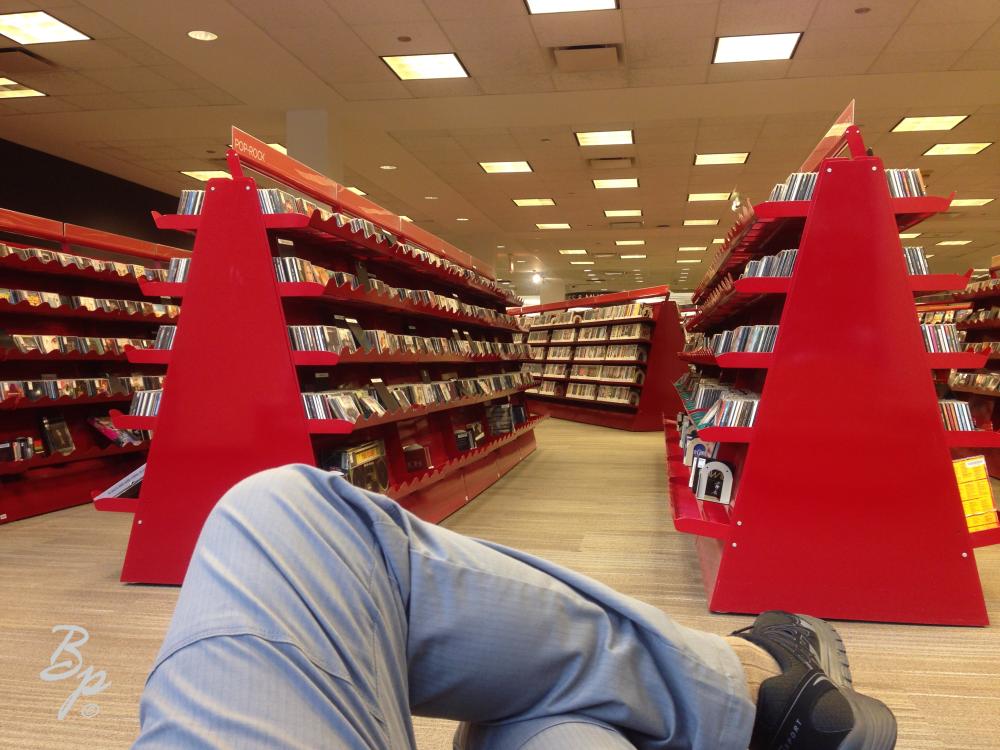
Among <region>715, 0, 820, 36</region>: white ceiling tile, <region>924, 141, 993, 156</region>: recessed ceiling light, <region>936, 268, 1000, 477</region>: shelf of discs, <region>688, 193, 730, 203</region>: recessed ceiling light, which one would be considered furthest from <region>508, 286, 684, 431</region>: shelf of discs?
<region>715, 0, 820, 36</region>: white ceiling tile

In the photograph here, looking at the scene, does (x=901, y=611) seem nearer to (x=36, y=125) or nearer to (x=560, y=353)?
(x=36, y=125)

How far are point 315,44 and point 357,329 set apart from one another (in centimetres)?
335

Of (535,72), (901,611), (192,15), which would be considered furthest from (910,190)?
(192,15)

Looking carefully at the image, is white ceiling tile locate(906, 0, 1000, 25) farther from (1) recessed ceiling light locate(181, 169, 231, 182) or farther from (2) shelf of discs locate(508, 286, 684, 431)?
(1) recessed ceiling light locate(181, 169, 231, 182)

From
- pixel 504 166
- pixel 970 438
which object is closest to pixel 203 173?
pixel 504 166

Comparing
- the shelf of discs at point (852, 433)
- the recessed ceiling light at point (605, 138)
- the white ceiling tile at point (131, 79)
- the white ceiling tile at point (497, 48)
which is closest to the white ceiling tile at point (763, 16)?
the white ceiling tile at point (497, 48)

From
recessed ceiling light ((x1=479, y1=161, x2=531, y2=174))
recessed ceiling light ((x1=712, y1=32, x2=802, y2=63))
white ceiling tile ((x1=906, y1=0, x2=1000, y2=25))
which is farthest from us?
recessed ceiling light ((x1=479, y1=161, x2=531, y2=174))

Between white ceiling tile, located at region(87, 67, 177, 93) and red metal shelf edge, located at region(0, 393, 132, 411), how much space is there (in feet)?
9.84

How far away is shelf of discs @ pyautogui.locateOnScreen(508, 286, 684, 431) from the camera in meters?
10.4

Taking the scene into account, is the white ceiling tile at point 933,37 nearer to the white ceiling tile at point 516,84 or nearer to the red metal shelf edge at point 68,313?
the white ceiling tile at point 516,84

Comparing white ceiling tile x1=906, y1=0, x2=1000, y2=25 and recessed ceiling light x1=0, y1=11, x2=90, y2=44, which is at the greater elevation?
white ceiling tile x1=906, y1=0, x2=1000, y2=25

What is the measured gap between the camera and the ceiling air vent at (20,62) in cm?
620

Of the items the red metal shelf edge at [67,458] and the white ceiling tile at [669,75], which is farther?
the white ceiling tile at [669,75]

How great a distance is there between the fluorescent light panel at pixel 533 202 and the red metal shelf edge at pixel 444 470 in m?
5.98
